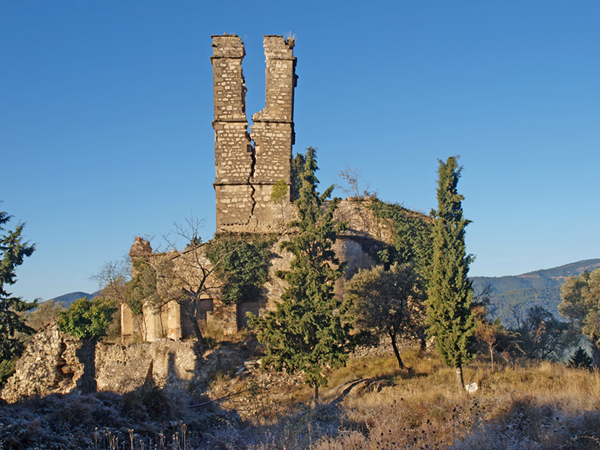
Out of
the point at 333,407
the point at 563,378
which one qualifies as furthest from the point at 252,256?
the point at 563,378

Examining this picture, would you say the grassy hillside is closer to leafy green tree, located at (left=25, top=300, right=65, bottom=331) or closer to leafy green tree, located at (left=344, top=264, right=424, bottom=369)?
leafy green tree, located at (left=344, top=264, right=424, bottom=369)

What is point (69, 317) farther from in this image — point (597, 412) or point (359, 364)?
point (597, 412)

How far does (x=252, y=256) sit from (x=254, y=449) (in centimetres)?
1569

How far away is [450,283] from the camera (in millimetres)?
18938

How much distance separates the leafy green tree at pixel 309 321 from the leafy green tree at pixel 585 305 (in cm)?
2457

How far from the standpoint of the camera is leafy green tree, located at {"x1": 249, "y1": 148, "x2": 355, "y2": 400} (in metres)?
16.8

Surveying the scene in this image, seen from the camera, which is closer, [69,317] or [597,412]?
[597,412]

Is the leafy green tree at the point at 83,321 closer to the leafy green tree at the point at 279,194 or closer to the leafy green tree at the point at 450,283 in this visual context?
the leafy green tree at the point at 279,194

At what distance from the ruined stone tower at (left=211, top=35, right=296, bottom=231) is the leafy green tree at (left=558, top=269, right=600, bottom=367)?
81.8ft

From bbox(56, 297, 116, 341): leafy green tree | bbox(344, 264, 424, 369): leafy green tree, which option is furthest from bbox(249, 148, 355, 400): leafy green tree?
bbox(56, 297, 116, 341): leafy green tree

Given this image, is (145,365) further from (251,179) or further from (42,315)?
(42,315)

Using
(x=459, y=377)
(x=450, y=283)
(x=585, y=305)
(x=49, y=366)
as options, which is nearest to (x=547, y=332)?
(x=585, y=305)

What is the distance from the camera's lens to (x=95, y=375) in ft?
69.6

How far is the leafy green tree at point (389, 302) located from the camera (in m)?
19.6
